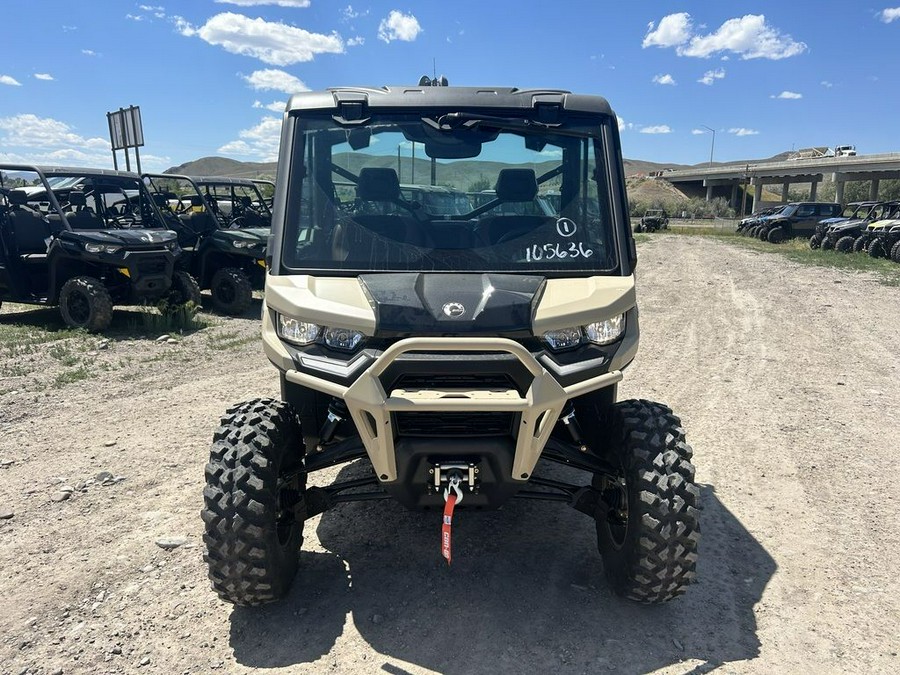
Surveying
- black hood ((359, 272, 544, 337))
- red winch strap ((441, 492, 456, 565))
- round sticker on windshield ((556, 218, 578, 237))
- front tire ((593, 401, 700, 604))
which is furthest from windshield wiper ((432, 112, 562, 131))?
red winch strap ((441, 492, 456, 565))

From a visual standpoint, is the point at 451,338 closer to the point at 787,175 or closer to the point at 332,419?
the point at 332,419

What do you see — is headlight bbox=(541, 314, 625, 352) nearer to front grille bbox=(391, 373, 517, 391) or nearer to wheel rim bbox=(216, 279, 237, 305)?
front grille bbox=(391, 373, 517, 391)

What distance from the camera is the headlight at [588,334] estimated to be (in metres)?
3.04

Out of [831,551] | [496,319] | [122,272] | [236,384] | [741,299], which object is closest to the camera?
[496,319]

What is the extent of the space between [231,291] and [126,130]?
50.6 feet

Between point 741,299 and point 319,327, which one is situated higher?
point 319,327

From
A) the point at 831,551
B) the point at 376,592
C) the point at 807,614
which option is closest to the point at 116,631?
the point at 376,592

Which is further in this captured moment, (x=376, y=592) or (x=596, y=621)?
(x=376, y=592)

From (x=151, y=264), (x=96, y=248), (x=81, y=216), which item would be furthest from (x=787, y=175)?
(x=96, y=248)

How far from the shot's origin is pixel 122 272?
975 centimetres

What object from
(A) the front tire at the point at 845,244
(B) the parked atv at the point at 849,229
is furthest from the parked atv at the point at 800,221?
(A) the front tire at the point at 845,244

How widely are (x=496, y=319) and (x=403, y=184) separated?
986 millimetres

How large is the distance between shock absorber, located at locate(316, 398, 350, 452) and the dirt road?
717 mm

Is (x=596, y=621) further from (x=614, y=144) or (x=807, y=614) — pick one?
(x=614, y=144)
